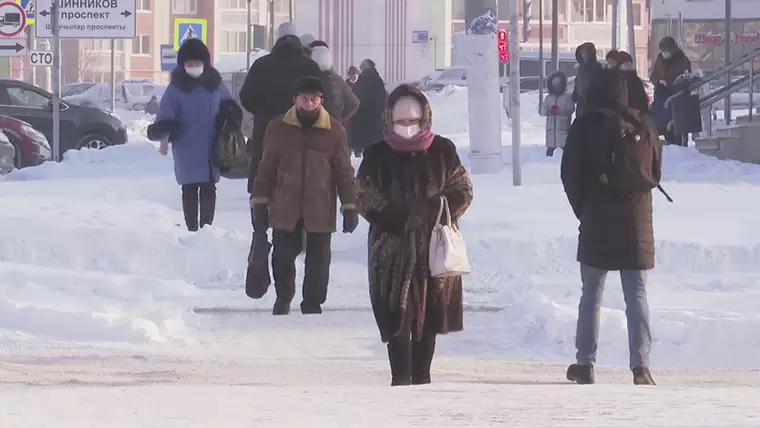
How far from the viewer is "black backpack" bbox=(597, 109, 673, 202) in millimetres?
8688

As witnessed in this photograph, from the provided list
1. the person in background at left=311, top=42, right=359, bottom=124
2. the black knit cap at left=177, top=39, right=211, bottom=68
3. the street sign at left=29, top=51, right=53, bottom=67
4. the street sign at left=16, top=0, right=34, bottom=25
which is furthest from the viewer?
the street sign at left=16, top=0, right=34, bottom=25

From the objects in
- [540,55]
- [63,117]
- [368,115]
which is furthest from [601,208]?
[540,55]

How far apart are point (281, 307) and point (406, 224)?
3399 mm

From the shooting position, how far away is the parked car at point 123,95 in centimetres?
6350

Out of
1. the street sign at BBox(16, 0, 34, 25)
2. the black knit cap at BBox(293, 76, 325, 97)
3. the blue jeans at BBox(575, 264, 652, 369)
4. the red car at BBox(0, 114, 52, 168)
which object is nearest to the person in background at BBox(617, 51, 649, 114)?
the black knit cap at BBox(293, 76, 325, 97)

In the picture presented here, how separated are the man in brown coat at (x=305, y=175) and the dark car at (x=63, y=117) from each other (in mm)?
19134

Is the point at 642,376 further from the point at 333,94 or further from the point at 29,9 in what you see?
the point at 29,9

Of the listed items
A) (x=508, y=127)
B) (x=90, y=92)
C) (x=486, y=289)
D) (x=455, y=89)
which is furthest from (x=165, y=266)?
(x=90, y=92)

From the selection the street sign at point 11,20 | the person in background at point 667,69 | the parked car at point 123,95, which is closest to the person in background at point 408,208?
the person in background at point 667,69

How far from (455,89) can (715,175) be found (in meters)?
27.4

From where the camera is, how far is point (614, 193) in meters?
8.73

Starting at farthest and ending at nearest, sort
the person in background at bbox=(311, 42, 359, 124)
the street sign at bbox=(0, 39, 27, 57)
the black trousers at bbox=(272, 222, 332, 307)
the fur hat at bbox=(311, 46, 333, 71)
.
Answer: the street sign at bbox=(0, 39, 27, 57) < the fur hat at bbox=(311, 46, 333, 71) < the person in background at bbox=(311, 42, 359, 124) < the black trousers at bbox=(272, 222, 332, 307)

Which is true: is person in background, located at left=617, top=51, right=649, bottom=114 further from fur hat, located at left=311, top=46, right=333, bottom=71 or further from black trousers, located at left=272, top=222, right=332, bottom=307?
black trousers, located at left=272, top=222, right=332, bottom=307

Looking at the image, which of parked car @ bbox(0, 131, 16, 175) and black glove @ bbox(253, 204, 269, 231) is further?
parked car @ bbox(0, 131, 16, 175)
